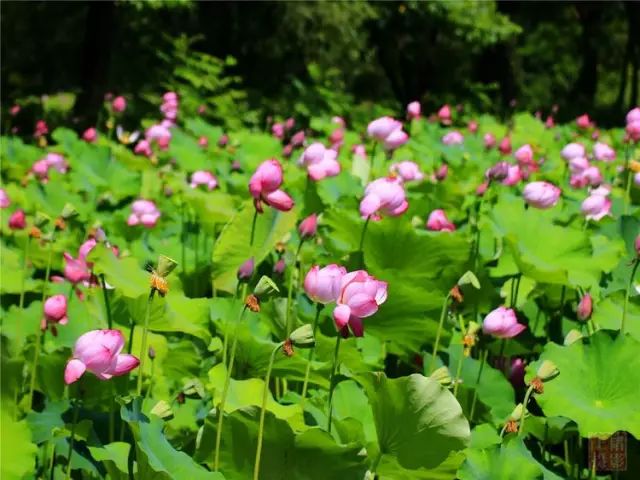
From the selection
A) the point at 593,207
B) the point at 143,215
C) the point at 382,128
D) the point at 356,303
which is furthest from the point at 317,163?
the point at 356,303

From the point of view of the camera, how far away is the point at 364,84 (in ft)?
37.4

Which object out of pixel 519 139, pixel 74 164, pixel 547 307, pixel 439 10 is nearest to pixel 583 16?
pixel 439 10

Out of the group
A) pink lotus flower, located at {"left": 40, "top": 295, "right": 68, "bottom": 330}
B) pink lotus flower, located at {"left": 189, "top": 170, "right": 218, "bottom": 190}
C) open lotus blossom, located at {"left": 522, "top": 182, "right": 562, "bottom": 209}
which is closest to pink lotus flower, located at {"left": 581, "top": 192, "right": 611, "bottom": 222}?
open lotus blossom, located at {"left": 522, "top": 182, "right": 562, "bottom": 209}

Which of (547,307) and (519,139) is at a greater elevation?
(547,307)

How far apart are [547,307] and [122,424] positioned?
0.83 meters

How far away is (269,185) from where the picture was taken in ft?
4.23

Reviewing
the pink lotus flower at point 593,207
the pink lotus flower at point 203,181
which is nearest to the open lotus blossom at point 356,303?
the pink lotus flower at point 593,207

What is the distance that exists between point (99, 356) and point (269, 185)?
40cm

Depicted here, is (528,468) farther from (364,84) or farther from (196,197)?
(364,84)

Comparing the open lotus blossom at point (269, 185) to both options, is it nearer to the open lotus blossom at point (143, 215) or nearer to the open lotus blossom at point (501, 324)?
the open lotus blossom at point (501, 324)

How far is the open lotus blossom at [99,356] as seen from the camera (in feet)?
3.20

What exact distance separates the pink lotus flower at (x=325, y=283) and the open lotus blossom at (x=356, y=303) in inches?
1.2

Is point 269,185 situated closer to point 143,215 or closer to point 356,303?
point 356,303

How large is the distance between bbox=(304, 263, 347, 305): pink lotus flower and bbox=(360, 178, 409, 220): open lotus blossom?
369 millimetres
